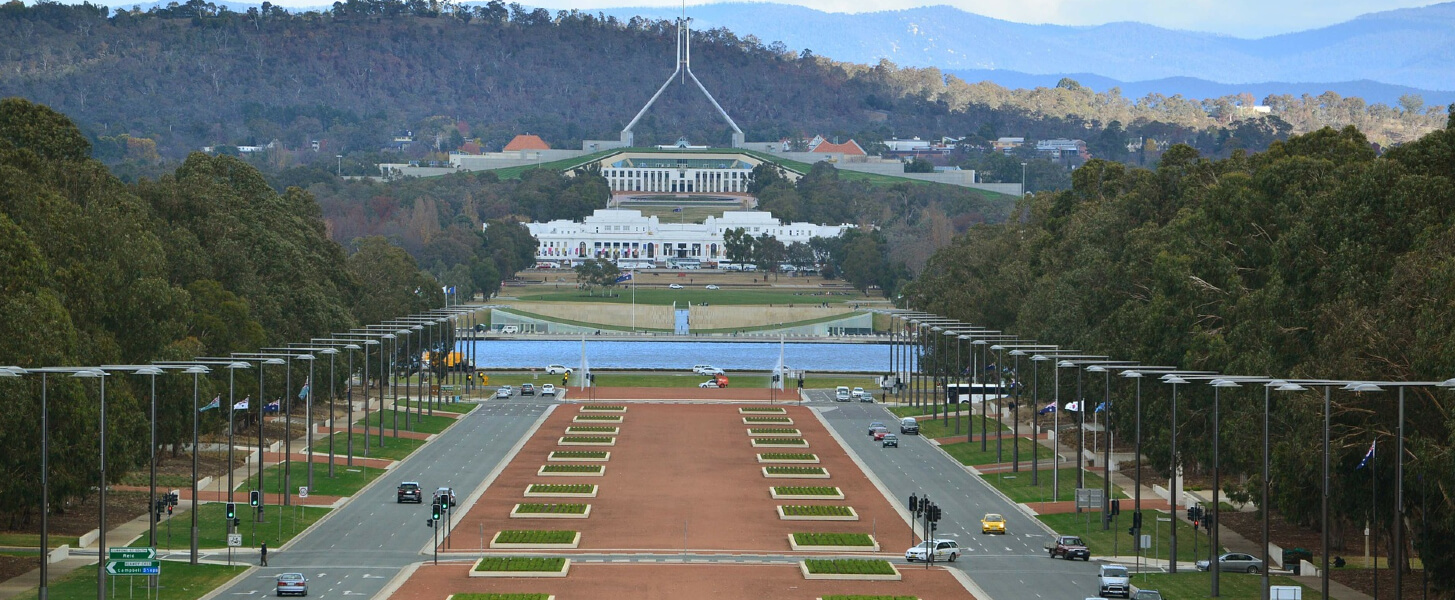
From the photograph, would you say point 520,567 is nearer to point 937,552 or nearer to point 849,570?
point 849,570

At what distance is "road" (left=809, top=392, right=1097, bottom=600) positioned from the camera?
59344mm

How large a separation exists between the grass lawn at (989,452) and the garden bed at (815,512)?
1699cm

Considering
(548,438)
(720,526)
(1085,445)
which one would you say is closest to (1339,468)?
(720,526)

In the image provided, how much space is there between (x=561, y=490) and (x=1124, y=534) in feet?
75.6

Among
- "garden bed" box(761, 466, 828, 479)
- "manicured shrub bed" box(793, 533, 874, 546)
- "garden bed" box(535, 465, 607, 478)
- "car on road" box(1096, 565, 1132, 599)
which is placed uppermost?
"car on road" box(1096, 565, 1132, 599)

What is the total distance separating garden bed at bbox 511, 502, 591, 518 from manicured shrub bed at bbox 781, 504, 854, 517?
7545mm

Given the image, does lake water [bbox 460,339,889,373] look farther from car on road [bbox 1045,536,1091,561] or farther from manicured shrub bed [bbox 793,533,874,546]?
car on road [bbox 1045,536,1091,561]

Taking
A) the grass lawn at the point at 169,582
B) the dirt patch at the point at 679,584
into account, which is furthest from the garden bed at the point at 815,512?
the grass lawn at the point at 169,582

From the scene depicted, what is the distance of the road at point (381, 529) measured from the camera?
59281 mm

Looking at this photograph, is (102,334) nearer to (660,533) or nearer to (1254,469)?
(660,533)

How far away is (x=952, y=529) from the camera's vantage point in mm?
71562

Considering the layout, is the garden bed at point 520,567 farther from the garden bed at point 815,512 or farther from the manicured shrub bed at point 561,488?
the manicured shrub bed at point 561,488

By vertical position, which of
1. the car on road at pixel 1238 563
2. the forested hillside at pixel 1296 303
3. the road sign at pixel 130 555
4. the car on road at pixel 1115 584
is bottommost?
the car on road at pixel 1238 563

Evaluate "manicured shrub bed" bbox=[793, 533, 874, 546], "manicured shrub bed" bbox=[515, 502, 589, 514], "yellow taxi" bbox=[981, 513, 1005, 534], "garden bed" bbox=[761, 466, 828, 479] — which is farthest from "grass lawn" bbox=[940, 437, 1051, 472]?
"manicured shrub bed" bbox=[515, 502, 589, 514]
